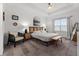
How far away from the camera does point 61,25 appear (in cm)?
266

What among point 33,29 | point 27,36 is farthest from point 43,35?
point 27,36

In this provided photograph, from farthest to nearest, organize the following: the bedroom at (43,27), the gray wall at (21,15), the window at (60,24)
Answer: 1. the window at (60,24)
2. the bedroom at (43,27)
3. the gray wall at (21,15)

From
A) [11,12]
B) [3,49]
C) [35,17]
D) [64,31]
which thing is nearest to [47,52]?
[64,31]

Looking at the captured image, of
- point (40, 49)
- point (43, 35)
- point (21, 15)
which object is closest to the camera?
point (21, 15)

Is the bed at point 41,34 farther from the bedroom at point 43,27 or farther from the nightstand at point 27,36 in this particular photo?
the nightstand at point 27,36

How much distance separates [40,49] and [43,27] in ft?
2.65

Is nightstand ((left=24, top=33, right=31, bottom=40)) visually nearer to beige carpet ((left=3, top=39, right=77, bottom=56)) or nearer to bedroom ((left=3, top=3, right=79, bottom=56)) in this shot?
bedroom ((left=3, top=3, right=79, bottom=56))

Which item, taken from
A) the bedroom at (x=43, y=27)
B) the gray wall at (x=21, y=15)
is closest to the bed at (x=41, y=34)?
the bedroom at (x=43, y=27)

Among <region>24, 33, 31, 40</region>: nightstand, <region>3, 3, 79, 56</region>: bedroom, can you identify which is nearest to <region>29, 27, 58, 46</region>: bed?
<region>3, 3, 79, 56</region>: bedroom

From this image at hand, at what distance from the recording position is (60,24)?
2662mm

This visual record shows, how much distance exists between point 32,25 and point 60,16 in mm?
1062

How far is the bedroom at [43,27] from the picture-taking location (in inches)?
95.7

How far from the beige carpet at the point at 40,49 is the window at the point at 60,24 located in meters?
0.46

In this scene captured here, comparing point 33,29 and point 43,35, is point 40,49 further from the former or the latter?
point 33,29
